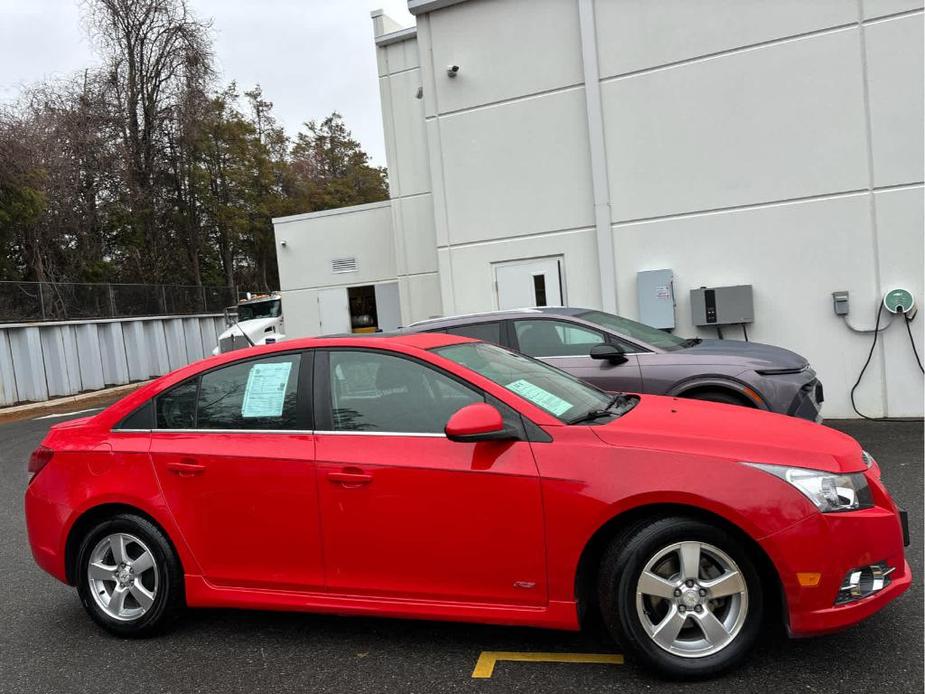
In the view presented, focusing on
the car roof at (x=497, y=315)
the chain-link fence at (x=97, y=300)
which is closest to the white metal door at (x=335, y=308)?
the car roof at (x=497, y=315)

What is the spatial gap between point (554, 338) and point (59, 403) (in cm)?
1958

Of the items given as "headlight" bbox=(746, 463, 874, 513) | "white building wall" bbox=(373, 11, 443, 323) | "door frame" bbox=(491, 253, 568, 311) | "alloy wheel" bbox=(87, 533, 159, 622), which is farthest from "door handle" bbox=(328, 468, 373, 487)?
"white building wall" bbox=(373, 11, 443, 323)

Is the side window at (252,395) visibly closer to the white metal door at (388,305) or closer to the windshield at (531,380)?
the windshield at (531,380)

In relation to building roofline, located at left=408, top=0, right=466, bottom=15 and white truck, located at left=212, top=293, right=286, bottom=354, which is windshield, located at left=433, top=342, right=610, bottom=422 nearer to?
building roofline, located at left=408, top=0, right=466, bottom=15

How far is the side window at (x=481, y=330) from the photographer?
24.5ft

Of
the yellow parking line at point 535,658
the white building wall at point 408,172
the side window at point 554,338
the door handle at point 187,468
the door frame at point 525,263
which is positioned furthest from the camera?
the white building wall at point 408,172

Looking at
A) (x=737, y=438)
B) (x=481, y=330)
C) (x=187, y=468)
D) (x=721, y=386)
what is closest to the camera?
(x=737, y=438)

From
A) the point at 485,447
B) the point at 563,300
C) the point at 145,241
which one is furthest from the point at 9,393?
the point at 485,447

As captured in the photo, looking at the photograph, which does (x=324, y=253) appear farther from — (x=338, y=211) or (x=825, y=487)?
(x=825, y=487)

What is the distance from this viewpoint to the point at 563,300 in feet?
36.7

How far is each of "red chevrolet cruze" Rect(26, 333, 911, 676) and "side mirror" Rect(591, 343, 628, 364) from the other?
2.44 metres

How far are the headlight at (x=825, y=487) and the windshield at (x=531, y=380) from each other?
3.20 ft

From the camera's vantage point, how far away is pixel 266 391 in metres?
4.12

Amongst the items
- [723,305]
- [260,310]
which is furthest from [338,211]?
[723,305]
